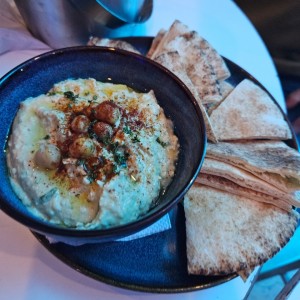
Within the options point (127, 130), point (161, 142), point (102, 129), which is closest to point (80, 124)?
point (102, 129)

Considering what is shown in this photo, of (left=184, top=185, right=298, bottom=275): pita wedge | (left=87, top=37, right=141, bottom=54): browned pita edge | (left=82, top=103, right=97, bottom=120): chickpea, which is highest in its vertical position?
(left=87, top=37, right=141, bottom=54): browned pita edge

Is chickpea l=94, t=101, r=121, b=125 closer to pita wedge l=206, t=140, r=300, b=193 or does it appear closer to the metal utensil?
pita wedge l=206, t=140, r=300, b=193

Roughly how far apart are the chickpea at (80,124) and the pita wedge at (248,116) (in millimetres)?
625

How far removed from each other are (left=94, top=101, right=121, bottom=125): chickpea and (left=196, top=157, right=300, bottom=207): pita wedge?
0.42 meters

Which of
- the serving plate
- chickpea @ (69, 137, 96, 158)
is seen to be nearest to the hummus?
chickpea @ (69, 137, 96, 158)

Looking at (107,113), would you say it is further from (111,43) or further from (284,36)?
(284,36)

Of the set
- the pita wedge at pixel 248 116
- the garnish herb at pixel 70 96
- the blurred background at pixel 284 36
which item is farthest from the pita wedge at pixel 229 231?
the blurred background at pixel 284 36

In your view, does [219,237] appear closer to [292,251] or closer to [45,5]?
[292,251]

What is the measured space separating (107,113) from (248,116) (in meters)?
0.75

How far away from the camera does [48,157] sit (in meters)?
1.26

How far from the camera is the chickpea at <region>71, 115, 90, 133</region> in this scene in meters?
1.36

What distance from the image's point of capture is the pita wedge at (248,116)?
1692 mm

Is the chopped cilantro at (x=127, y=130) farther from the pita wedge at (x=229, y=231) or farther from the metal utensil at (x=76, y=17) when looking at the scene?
the metal utensil at (x=76, y=17)

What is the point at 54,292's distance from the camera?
133 centimetres
